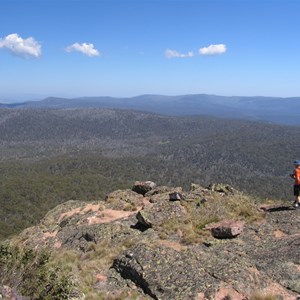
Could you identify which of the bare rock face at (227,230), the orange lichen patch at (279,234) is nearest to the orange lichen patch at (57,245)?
the bare rock face at (227,230)

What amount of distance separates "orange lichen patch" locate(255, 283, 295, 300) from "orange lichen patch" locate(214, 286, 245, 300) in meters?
0.68

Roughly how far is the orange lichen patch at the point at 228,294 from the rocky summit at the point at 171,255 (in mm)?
30

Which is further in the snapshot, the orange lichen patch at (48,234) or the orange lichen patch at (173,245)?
the orange lichen patch at (48,234)

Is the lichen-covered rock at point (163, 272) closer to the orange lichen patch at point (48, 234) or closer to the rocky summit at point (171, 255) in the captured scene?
the rocky summit at point (171, 255)

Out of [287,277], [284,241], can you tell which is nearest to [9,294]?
[287,277]

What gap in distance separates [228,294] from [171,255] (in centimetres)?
302

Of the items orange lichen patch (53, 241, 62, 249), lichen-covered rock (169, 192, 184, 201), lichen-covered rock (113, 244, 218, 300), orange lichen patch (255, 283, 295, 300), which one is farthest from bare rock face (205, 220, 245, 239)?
orange lichen patch (53, 241, 62, 249)

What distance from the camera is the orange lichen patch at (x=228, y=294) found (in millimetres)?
10984

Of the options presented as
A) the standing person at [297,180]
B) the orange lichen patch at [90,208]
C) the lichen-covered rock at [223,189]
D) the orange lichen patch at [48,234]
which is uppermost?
the standing person at [297,180]

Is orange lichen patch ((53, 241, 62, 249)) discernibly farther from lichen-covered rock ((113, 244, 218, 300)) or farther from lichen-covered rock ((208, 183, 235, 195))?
lichen-covered rock ((208, 183, 235, 195))

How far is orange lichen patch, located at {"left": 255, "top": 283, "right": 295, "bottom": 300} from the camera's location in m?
10.8

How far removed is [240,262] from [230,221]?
5091mm

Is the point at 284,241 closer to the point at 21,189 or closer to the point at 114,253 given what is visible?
the point at 114,253

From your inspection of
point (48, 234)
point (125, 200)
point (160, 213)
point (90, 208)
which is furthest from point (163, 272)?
point (90, 208)
